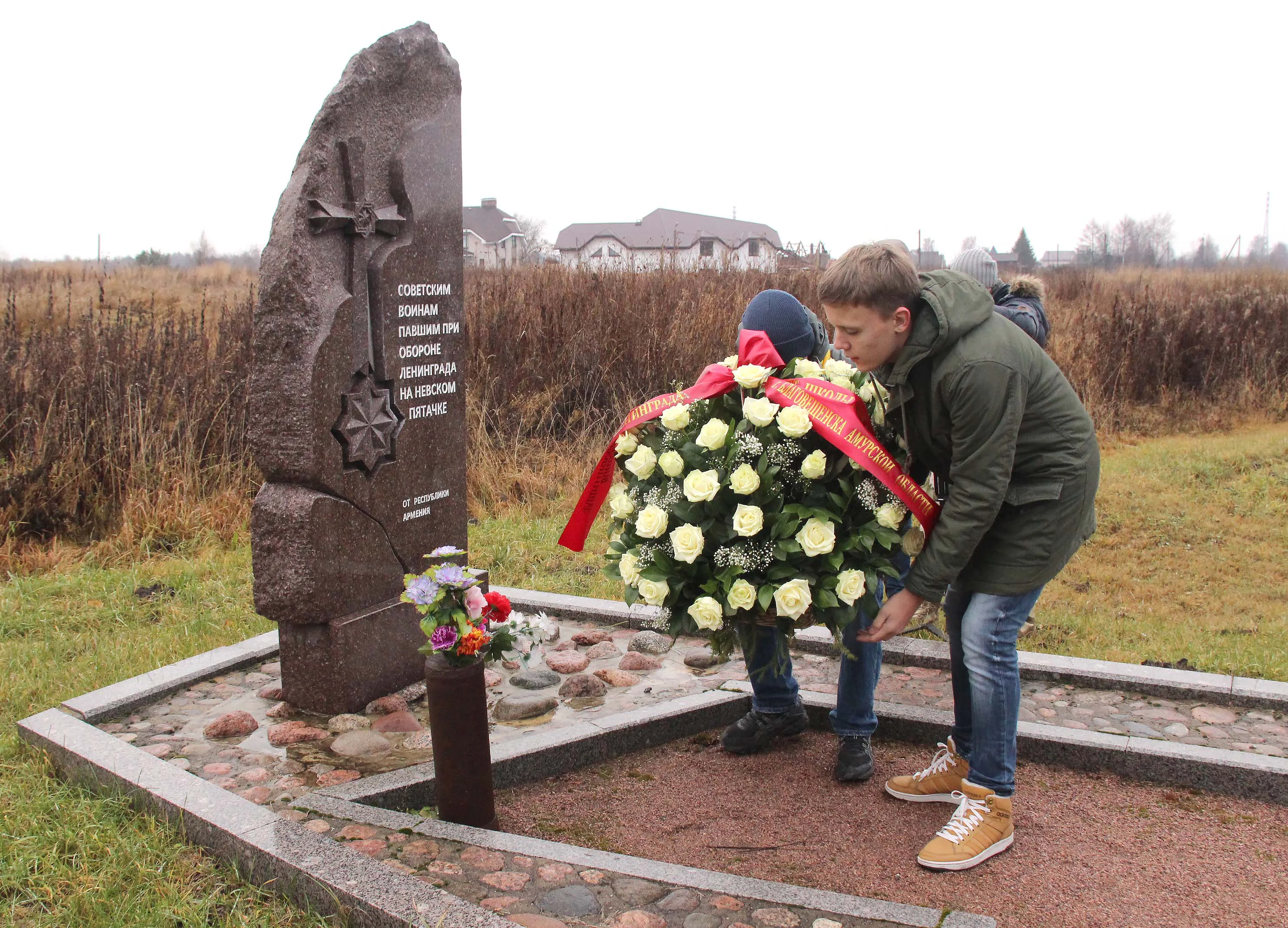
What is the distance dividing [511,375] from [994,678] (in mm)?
6629

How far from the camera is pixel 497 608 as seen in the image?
130 inches

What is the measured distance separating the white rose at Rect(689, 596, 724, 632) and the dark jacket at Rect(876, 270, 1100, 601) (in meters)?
0.52

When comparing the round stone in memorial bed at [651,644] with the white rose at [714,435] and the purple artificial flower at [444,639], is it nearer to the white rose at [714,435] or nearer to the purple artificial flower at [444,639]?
the purple artificial flower at [444,639]

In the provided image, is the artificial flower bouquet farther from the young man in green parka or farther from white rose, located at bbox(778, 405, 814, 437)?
the young man in green parka

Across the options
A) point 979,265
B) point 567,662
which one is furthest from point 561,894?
point 979,265

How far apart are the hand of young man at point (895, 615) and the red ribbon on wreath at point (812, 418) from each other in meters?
0.21

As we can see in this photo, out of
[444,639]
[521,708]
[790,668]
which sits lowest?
[521,708]

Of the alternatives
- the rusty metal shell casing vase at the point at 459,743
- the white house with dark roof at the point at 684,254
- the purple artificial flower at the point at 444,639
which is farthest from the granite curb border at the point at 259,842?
the white house with dark roof at the point at 684,254

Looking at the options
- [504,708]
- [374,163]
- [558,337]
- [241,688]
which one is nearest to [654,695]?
[504,708]

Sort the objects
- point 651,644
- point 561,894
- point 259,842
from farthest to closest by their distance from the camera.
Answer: point 651,644 → point 259,842 → point 561,894

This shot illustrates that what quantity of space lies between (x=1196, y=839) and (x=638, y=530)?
1913 mm

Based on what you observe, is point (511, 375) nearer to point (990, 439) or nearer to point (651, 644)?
point (651, 644)

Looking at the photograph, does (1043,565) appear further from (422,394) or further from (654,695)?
(422,394)

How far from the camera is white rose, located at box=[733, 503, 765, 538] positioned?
9.23ft
